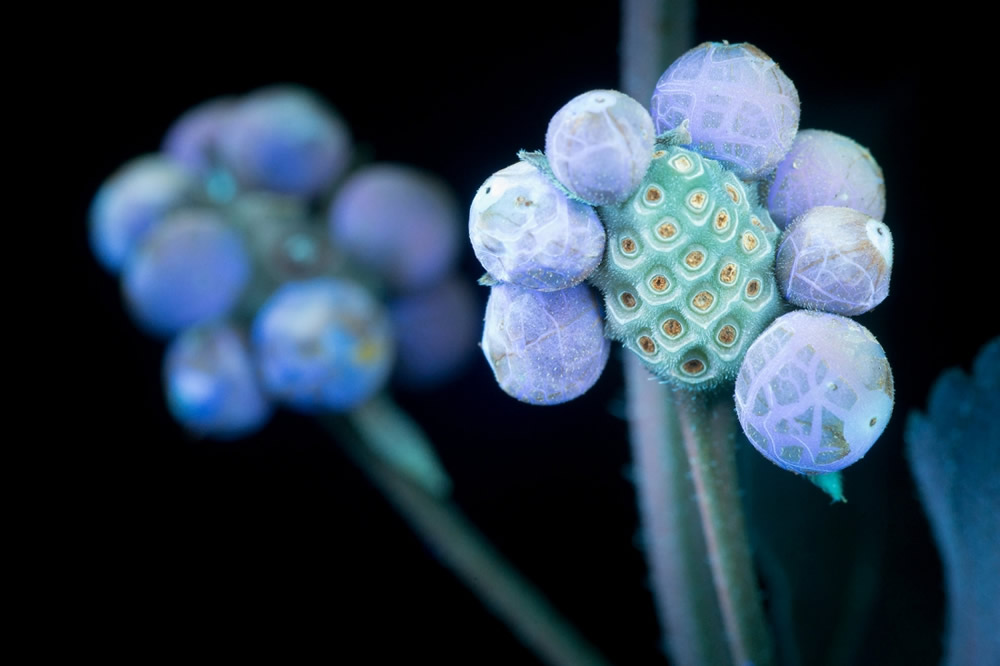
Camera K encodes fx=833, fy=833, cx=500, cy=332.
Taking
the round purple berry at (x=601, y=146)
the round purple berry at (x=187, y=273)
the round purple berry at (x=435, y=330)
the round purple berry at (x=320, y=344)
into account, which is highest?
the round purple berry at (x=601, y=146)

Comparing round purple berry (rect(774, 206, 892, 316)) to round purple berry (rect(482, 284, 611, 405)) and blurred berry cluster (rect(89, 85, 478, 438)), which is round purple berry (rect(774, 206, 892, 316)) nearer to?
round purple berry (rect(482, 284, 611, 405))

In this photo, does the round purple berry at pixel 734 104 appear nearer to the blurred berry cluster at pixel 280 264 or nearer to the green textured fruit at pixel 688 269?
the green textured fruit at pixel 688 269

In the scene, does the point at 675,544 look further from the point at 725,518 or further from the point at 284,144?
the point at 284,144

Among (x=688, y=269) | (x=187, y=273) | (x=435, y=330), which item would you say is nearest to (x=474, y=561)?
(x=435, y=330)

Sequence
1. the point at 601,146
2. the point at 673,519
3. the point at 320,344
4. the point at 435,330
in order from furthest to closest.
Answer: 1. the point at 435,330
2. the point at 320,344
3. the point at 673,519
4. the point at 601,146

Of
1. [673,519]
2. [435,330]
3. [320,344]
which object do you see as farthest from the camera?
[435,330]

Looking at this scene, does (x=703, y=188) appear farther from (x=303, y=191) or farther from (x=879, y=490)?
(x=303, y=191)

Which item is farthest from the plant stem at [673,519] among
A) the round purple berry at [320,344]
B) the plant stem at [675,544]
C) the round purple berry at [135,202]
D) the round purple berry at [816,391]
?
the round purple berry at [135,202]
